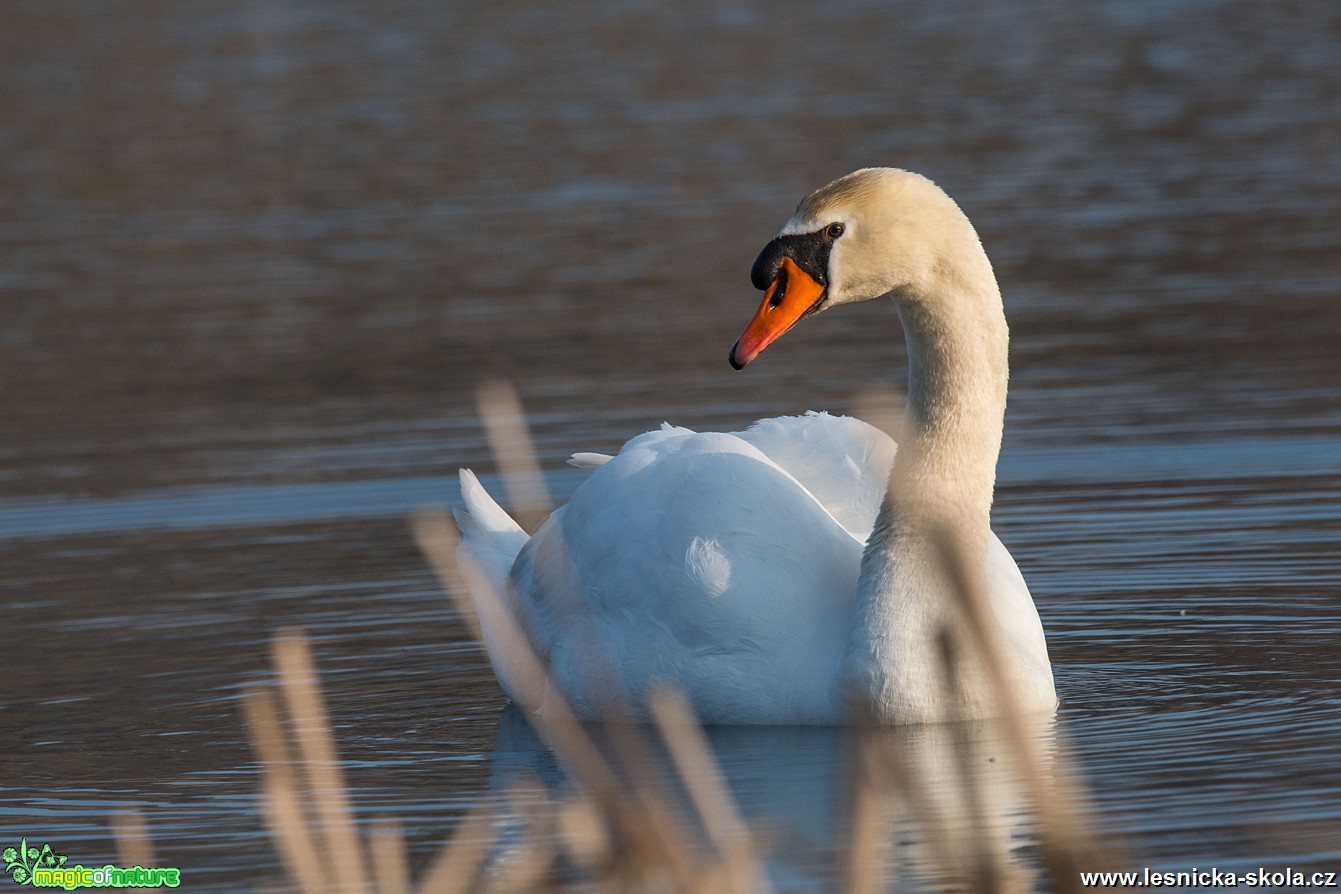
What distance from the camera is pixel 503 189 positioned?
20.4 m

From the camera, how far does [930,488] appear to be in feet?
24.4

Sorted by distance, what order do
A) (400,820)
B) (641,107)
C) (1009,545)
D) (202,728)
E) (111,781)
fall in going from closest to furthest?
(400,820), (111,781), (202,728), (1009,545), (641,107)

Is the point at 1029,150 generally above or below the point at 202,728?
above

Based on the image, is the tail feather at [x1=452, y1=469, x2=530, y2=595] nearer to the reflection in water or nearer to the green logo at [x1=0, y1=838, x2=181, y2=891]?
the reflection in water

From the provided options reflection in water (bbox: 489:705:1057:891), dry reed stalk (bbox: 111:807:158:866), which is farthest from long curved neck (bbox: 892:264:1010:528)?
dry reed stalk (bbox: 111:807:158:866)

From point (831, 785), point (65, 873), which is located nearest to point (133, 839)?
point (65, 873)

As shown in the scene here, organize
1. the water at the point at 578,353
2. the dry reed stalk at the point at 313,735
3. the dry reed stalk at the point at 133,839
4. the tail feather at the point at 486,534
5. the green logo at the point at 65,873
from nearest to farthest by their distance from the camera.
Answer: the dry reed stalk at the point at 313,735 < the dry reed stalk at the point at 133,839 < the green logo at the point at 65,873 < the water at the point at 578,353 < the tail feather at the point at 486,534

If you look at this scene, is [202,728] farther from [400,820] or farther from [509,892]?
[509,892]

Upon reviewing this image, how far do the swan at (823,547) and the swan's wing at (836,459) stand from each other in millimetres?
247

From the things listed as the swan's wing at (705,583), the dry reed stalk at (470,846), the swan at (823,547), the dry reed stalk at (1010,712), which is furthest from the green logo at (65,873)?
the dry reed stalk at (1010,712)

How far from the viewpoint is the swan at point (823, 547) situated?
720 centimetres

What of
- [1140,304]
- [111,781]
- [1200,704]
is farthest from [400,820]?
[1140,304]

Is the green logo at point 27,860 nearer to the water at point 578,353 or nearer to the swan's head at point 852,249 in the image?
the water at point 578,353

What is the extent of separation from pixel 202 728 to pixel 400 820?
1.48 meters
